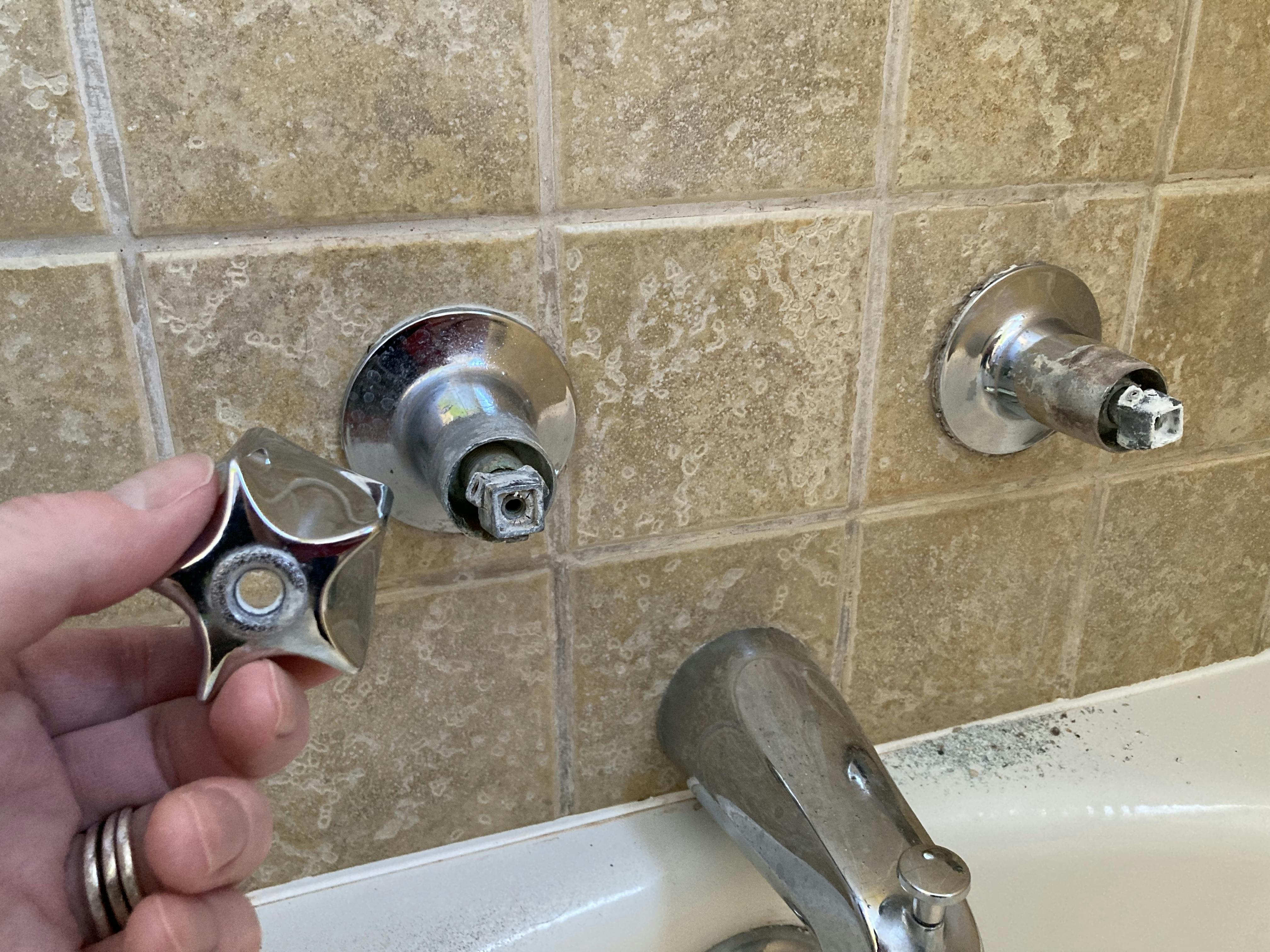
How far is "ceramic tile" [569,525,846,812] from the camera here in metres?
0.40

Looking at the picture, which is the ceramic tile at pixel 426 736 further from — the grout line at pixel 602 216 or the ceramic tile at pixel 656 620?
the grout line at pixel 602 216

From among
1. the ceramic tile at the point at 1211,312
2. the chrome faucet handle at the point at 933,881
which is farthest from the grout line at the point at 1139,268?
the chrome faucet handle at the point at 933,881

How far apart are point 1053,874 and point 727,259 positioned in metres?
0.33

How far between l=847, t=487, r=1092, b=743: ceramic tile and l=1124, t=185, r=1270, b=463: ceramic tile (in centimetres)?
7

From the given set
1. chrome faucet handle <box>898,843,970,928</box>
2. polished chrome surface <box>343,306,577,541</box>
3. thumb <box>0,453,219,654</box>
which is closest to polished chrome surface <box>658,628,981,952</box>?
chrome faucet handle <box>898,843,970,928</box>

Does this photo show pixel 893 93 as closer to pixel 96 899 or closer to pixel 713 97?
pixel 713 97

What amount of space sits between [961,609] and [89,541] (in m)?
0.38

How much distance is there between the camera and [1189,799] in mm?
461

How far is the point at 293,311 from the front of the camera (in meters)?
0.32

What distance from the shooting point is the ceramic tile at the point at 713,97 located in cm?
32

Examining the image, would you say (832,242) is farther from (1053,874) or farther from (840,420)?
(1053,874)

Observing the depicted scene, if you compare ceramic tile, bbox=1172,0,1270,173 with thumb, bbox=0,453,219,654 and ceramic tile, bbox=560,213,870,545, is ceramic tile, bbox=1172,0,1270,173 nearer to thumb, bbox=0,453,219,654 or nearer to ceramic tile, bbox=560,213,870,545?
ceramic tile, bbox=560,213,870,545

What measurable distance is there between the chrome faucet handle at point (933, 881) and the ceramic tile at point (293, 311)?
0.74 ft

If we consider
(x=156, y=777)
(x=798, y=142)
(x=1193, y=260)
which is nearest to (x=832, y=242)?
(x=798, y=142)
